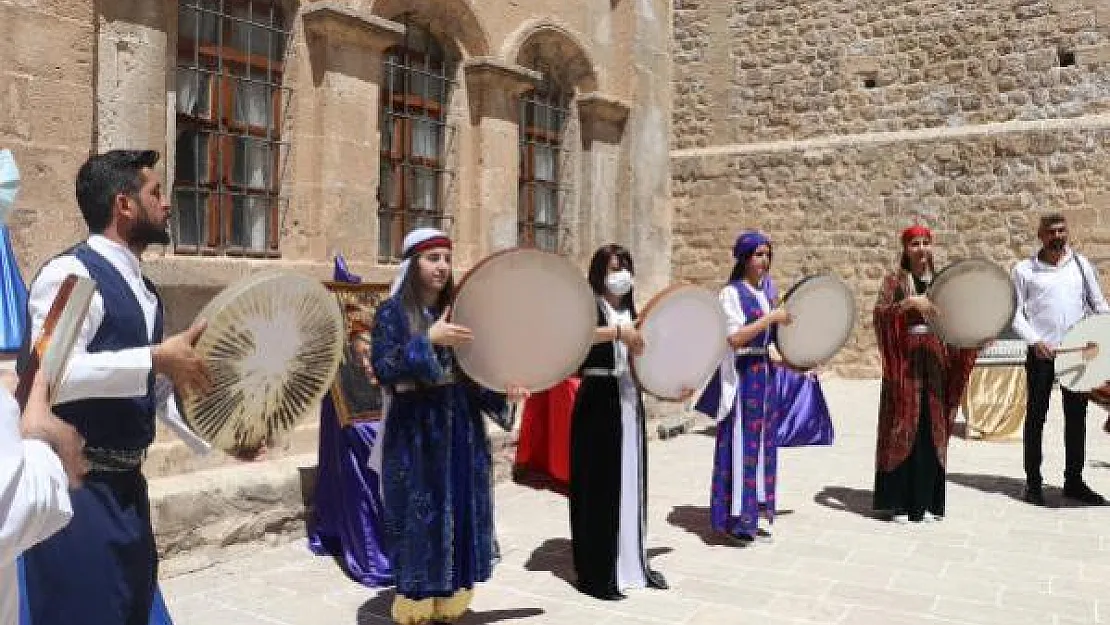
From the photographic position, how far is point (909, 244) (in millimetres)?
5004

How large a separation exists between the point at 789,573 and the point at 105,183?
10.9 ft

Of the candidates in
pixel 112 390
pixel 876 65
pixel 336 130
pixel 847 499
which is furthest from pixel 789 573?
pixel 876 65

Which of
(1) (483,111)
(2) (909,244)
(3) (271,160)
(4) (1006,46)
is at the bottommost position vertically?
(2) (909,244)

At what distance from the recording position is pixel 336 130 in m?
6.36

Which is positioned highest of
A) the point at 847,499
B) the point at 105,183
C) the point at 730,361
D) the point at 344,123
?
the point at 344,123

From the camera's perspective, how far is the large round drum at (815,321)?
15.7ft

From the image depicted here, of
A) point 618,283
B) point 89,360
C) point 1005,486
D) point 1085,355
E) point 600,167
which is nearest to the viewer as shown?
point 89,360

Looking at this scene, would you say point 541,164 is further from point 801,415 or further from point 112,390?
point 112,390

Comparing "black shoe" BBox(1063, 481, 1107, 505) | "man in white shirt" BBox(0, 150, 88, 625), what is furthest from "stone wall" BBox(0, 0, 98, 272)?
"black shoe" BBox(1063, 481, 1107, 505)

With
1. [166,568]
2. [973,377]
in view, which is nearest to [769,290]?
[166,568]

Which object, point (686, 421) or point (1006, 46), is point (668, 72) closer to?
point (686, 421)

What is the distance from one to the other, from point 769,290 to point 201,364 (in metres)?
3.64

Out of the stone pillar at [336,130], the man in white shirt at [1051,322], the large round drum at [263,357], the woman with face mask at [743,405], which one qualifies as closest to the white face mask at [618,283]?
the woman with face mask at [743,405]

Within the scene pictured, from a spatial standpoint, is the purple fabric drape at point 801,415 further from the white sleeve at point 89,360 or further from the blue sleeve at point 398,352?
the white sleeve at point 89,360
